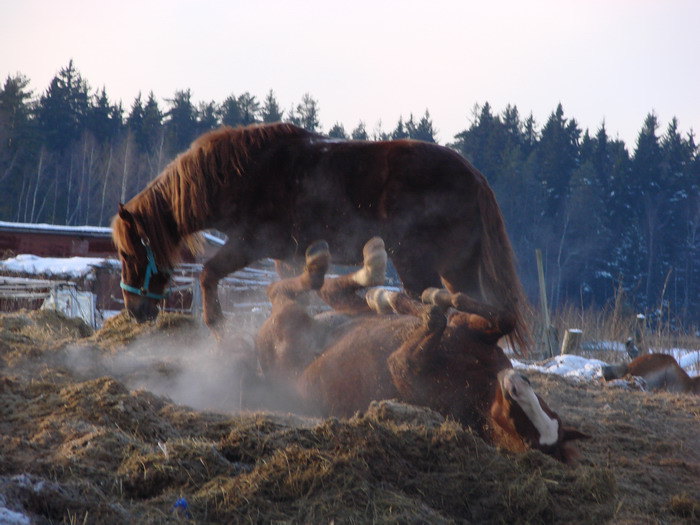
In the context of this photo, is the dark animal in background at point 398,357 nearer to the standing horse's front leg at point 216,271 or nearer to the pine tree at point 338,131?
the standing horse's front leg at point 216,271

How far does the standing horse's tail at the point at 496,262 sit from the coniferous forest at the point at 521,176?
29.7 meters

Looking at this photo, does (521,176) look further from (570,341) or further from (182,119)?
(570,341)

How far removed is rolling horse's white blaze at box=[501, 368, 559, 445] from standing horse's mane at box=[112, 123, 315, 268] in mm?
2778

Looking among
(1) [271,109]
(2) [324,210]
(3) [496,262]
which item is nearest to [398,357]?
(3) [496,262]

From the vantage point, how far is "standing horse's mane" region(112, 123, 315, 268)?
4816 mm

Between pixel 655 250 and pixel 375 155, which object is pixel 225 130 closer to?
pixel 375 155

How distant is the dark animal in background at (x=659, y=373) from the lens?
681 centimetres

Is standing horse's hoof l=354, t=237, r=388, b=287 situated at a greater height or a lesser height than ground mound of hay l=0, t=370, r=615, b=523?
greater

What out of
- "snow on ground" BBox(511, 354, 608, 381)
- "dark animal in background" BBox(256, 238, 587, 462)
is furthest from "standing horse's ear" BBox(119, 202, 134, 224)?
"snow on ground" BBox(511, 354, 608, 381)

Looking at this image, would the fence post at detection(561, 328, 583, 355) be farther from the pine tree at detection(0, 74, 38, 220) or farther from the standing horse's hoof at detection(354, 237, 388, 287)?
the pine tree at detection(0, 74, 38, 220)

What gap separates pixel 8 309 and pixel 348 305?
9729 millimetres

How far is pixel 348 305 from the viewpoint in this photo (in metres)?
4.61

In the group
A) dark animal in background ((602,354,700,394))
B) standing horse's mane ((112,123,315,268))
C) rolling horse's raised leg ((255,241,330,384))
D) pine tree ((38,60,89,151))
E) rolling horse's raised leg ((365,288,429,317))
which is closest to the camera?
rolling horse's raised leg ((365,288,429,317))

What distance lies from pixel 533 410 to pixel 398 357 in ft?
2.82
